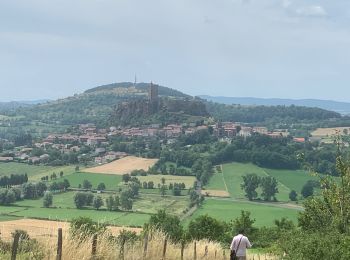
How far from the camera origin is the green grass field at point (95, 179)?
7762cm

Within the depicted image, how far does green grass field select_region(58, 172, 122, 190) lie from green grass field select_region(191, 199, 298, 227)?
1821 cm

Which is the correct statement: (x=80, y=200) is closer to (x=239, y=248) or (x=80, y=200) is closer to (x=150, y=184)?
(x=150, y=184)

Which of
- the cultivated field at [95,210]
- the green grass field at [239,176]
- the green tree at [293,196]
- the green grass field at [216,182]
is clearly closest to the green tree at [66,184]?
the cultivated field at [95,210]

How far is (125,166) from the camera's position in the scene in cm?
9650

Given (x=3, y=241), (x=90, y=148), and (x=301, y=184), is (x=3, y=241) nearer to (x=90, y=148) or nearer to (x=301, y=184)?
(x=301, y=184)

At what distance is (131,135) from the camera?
5655 inches

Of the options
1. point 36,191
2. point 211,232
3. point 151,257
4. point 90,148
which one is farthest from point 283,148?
point 151,257

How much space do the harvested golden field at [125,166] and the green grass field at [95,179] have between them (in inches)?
126

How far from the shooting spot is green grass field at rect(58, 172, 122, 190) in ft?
255

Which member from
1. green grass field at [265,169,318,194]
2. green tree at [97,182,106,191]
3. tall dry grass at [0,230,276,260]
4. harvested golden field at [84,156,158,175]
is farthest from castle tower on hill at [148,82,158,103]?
tall dry grass at [0,230,276,260]

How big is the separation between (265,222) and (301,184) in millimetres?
26259

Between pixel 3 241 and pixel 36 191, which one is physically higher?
pixel 3 241

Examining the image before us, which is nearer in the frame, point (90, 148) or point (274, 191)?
point (274, 191)

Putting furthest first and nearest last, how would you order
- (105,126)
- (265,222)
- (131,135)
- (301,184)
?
(105,126) → (131,135) → (301,184) → (265,222)
